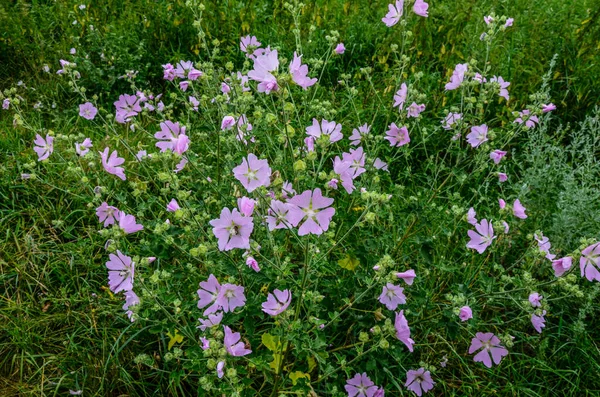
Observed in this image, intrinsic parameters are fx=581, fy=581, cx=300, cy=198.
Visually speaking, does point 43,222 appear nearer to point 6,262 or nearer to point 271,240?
point 6,262

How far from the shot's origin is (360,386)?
74.7 inches

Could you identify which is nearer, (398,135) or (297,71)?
(297,71)

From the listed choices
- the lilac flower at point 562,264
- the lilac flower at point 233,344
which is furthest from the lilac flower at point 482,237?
the lilac flower at point 233,344

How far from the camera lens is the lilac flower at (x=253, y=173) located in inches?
55.6

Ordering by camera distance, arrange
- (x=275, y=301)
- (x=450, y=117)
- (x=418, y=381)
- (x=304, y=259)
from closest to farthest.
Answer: (x=275, y=301), (x=304, y=259), (x=418, y=381), (x=450, y=117)

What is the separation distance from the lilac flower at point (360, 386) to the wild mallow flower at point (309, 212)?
2.25 feet

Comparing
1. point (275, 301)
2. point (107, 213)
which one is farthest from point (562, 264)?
point (107, 213)

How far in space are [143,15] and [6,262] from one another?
219 centimetres

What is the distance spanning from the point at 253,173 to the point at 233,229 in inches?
6.1

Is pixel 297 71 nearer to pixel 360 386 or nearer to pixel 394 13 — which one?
pixel 394 13

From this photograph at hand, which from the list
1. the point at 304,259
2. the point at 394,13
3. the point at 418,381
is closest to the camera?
the point at 304,259

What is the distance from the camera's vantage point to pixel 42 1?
15.5 feet

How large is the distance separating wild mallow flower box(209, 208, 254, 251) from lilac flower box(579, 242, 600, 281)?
3.17ft

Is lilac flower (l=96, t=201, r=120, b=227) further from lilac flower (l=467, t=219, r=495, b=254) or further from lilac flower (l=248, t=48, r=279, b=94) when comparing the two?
lilac flower (l=467, t=219, r=495, b=254)
